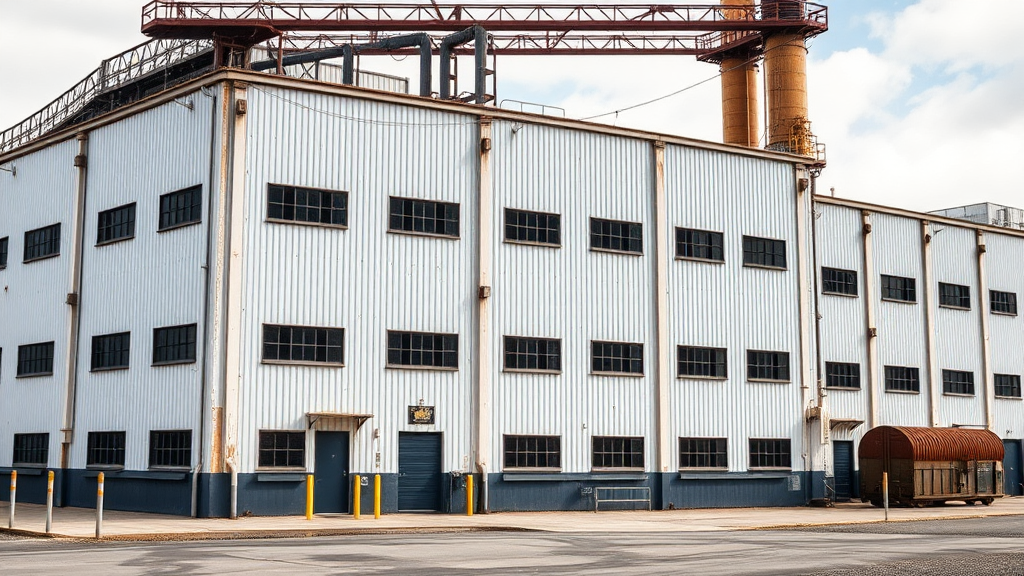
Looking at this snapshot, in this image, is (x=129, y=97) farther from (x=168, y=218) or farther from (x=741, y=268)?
(x=741, y=268)

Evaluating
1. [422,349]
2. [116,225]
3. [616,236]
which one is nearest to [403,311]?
[422,349]

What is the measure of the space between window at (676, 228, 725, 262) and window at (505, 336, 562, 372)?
5.19 meters

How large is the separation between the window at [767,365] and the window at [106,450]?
59.2 feet

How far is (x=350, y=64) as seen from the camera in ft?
128

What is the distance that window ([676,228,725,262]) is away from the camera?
34.9 metres

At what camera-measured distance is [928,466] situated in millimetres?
35750

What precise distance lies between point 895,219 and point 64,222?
2785cm

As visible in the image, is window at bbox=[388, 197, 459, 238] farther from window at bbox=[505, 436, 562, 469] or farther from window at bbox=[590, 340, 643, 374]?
window at bbox=[505, 436, 562, 469]

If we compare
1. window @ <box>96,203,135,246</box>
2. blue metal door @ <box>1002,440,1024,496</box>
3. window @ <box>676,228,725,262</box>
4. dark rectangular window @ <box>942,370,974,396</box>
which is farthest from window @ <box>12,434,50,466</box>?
blue metal door @ <box>1002,440,1024,496</box>

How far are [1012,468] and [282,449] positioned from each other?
97.5 feet

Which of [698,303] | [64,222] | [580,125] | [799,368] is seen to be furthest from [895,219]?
[64,222]

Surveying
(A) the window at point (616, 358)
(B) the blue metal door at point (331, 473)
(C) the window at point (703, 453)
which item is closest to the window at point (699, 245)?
(A) the window at point (616, 358)

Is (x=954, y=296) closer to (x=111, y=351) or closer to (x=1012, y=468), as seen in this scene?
(x=1012, y=468)

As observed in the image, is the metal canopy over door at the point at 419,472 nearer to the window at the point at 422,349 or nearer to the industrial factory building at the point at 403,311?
the industrial factory building at the point at 403,311
